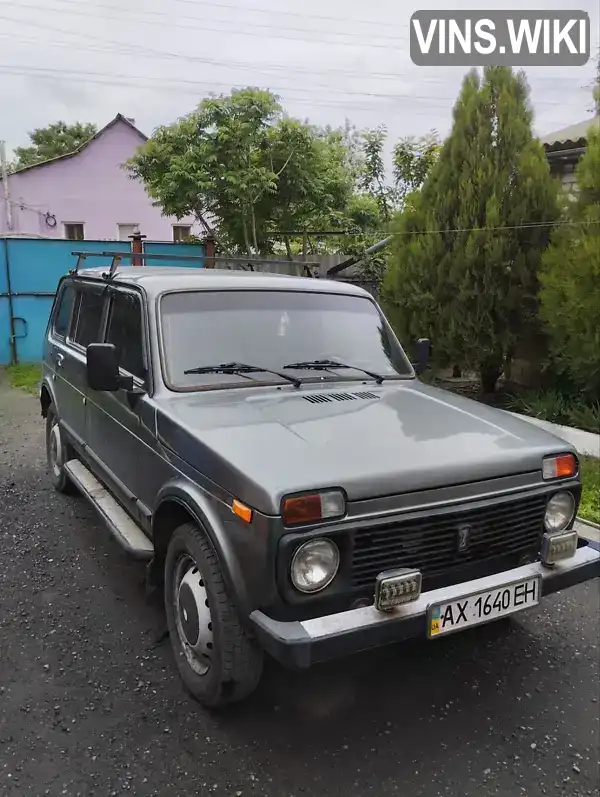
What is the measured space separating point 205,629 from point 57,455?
3246 millimetres

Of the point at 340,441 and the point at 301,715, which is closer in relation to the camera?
the point at 340,441

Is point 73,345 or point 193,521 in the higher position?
point 73,345

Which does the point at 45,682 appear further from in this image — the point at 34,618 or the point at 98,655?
the point at 34,618

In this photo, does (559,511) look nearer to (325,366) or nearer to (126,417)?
(325,366)

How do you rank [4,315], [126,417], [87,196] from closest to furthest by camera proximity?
[126,417], [4,315], [87,196]

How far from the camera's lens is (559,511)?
9.59ft

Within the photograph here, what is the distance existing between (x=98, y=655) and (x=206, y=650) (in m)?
0.80

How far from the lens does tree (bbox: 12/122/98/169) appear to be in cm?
4625

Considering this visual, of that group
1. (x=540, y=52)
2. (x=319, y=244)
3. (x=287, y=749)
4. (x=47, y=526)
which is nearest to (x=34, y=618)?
(x=47, y=526)

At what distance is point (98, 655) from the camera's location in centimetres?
316

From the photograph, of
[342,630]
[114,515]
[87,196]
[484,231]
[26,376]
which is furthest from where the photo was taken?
[87,196]

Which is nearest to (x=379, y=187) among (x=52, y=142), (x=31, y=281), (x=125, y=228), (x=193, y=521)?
(x=31, y=281)

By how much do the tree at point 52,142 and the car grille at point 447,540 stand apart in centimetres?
5020

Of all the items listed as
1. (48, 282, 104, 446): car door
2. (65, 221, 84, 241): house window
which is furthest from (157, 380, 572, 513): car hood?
(65, 221, 84, 241): house window
